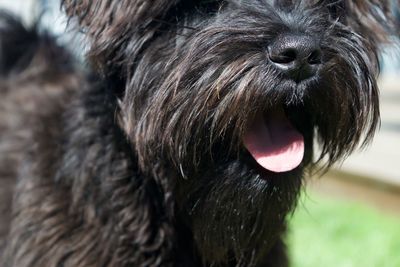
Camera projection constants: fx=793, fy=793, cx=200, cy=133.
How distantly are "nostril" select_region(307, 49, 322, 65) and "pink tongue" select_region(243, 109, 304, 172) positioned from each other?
0.24 metres

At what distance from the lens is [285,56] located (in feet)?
7.58

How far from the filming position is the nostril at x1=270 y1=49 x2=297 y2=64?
2309 mm

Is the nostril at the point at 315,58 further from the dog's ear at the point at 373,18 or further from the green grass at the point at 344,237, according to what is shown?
the green grass at the point at 344,237

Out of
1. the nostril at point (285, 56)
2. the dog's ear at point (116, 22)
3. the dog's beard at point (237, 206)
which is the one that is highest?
the dog's ear at point (116, 22)

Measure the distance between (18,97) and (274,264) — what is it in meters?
1.49

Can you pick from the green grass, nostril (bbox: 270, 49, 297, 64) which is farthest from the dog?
the green grass

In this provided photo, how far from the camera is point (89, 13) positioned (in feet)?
8.98

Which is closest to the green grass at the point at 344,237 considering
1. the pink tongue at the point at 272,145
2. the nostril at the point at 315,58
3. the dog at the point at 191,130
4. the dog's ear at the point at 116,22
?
the dog at the point at 191,130

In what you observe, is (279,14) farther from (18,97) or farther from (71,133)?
(18,97)

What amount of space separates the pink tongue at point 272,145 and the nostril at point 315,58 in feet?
0.80

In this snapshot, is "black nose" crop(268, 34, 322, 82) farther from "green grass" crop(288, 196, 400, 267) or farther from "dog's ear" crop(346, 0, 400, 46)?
"green grass" crop(288, 196, 400, 267)

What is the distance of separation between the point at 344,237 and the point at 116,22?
106 inches

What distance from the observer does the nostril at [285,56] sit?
2309mm

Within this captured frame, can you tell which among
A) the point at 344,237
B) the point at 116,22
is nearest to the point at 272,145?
the point at 116,22
